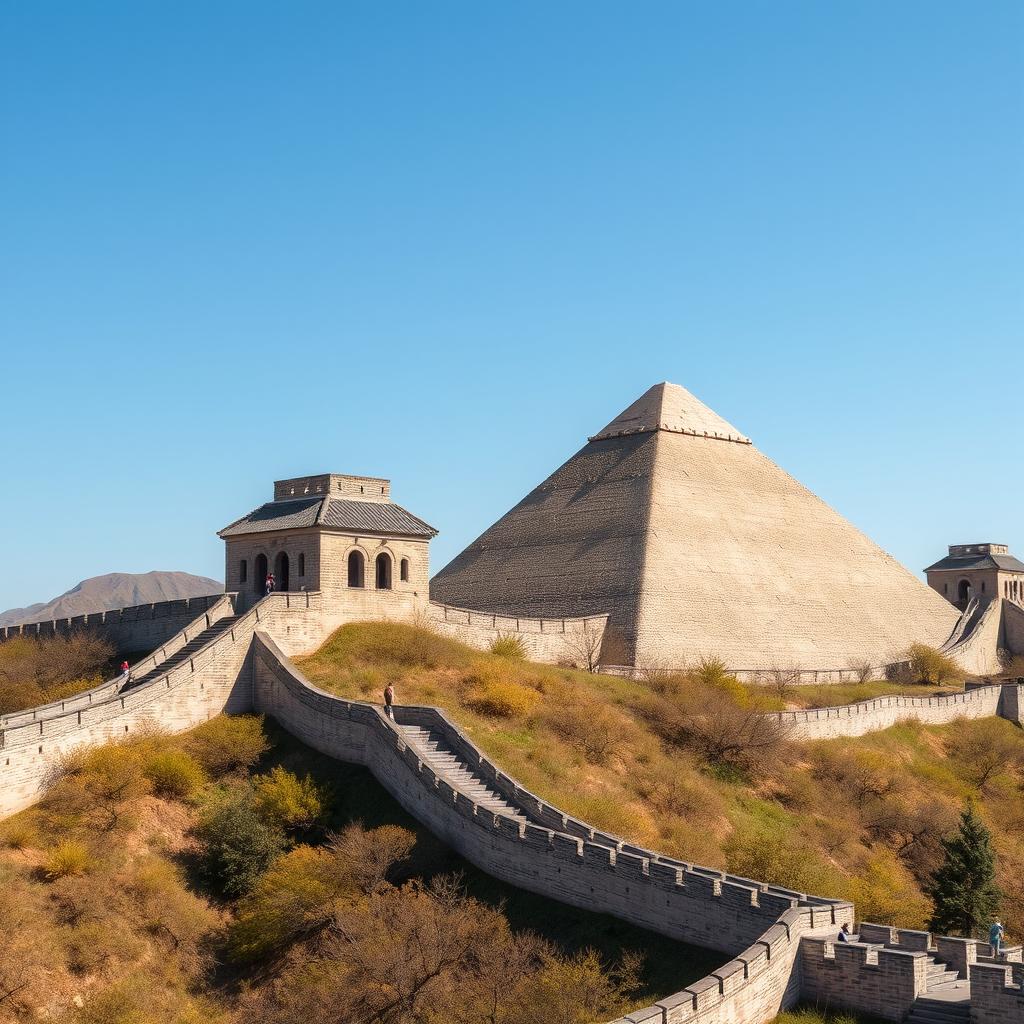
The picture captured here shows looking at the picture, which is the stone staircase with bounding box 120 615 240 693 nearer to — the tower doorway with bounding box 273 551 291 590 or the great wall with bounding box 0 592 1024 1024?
the great wall with bounding box 0 592 1024 1024

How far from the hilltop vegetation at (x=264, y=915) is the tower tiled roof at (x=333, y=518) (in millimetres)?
8482

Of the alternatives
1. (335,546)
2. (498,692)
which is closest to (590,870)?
(498,692)

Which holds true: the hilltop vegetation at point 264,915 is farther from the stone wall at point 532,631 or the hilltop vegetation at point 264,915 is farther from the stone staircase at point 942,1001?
the stone wall at point 532,631

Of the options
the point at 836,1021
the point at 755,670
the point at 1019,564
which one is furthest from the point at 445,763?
the point at 1019,564

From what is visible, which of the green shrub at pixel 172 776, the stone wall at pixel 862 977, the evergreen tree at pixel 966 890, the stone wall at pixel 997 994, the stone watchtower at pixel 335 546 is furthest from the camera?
the stone watchtower at pixel 335 546

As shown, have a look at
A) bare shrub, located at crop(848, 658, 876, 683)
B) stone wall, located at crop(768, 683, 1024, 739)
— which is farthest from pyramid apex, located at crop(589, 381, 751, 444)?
stone wall, located at crop(768, 683, 1024, 739)

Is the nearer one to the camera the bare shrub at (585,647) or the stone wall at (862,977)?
the stone wall at (862,977)

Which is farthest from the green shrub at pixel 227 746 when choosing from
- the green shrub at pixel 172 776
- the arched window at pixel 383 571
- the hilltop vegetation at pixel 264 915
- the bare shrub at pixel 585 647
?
the bare shrub at pixel 585 647

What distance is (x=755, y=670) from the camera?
5041 centimetres

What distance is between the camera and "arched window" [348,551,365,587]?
38.7 metres

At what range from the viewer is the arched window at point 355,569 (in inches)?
1524

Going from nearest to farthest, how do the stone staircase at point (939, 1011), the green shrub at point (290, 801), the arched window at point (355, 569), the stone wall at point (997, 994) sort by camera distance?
1. the stone wall at point (997, 994)
2. the stone staircase at point (939, 1011)
3. the green shrub at point (290, 801)
4. the arched window at point (355, 569)

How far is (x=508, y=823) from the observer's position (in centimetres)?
2448

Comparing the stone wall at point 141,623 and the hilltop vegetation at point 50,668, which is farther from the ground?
the stone wall at point 141,623
